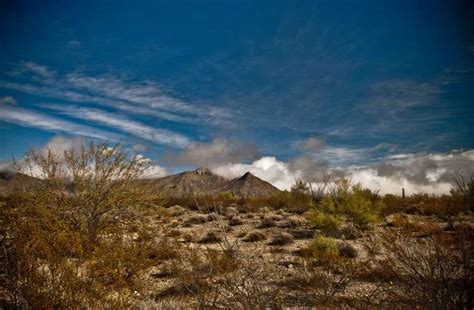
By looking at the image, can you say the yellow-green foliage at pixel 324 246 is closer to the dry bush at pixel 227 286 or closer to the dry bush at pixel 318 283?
the dry bush at pixel 318 283

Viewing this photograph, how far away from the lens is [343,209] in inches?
616

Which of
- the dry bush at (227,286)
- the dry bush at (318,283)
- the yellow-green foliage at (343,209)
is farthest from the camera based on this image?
the yellow-green foliage at (343,209)

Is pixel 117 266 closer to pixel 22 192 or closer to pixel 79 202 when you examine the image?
pixel 79 202

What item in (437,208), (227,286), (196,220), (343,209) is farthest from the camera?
(437,208)

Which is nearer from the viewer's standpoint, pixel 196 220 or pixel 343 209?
pixel 343 209

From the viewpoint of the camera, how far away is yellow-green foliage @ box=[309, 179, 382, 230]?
14.9 m

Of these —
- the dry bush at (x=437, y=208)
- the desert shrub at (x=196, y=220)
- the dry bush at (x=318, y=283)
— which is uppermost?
the dry bush at (x=437, y=208)

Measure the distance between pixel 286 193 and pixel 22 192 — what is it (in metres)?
23.0

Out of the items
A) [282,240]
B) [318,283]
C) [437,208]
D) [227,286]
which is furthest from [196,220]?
[437,208]

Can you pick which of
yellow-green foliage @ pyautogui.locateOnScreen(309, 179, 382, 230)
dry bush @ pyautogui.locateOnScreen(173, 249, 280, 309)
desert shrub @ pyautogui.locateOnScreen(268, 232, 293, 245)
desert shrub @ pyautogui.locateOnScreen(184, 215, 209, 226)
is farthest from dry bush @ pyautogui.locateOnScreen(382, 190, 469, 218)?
dry bush @ pyautogui.locateOnScreen(173, 249, 280, 309)

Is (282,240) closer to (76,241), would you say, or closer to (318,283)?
(318,283)

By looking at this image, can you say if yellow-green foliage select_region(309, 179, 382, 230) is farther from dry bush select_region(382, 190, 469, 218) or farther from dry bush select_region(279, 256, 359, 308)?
dry bush select_region(279, 256, 359, 308)

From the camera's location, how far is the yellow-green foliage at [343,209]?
49.0 ft

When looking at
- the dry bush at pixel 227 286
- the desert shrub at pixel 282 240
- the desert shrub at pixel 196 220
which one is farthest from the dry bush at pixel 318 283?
the desert shrub at pixel 196 220
